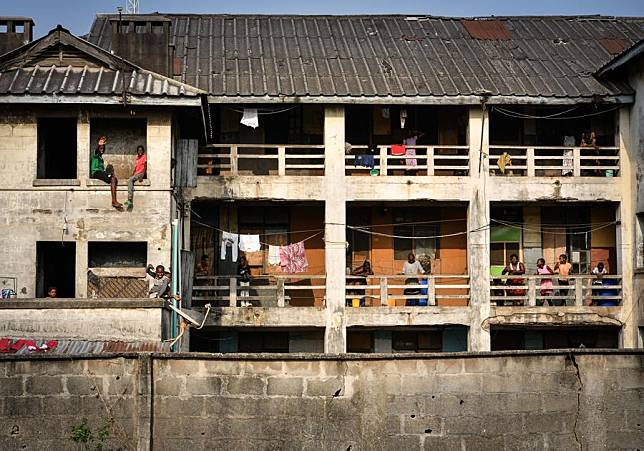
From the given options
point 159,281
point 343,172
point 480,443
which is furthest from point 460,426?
point 343,172

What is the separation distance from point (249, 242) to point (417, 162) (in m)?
5.81

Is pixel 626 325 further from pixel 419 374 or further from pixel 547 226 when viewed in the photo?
pixel 419 374

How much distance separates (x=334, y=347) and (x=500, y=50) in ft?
34.8

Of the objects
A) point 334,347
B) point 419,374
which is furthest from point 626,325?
point 419,374

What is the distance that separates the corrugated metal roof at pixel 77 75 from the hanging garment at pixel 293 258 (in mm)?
6667

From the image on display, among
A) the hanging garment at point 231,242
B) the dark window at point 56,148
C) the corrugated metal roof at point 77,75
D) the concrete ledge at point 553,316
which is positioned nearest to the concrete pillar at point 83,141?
the dark window at point 56,148

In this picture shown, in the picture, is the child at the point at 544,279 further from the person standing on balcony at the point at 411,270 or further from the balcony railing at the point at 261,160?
the balcony railing at the point at 261,160

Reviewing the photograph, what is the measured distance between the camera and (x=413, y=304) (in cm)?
2975

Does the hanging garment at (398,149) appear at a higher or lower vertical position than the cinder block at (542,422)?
higher

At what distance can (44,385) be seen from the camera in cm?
1505

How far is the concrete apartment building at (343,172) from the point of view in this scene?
24984 millimetres

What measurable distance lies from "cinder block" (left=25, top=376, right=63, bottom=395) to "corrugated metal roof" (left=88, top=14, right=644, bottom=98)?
46.6 feet

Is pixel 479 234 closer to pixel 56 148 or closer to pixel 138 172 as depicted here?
pixel 138 172

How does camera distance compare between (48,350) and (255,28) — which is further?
(255,28)
